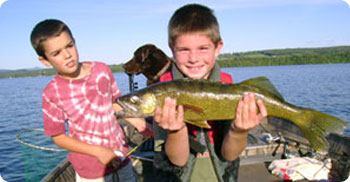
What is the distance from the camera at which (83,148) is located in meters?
3.50

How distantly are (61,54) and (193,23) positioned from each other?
6.21 feet

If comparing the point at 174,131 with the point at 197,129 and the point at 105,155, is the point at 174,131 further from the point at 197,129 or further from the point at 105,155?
the point at 105,155

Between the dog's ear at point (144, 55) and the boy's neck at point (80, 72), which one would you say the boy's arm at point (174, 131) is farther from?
the dog's ear at point (144, 55)

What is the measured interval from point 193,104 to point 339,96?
37.7 meters

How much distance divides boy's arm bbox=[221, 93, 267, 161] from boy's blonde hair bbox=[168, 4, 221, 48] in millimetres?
906

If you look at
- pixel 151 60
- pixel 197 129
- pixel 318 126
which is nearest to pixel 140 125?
pixel 197 129

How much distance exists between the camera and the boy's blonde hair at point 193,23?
3.08m

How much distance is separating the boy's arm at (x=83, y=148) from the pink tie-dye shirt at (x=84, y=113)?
0.12m

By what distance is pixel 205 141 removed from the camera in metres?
3.21

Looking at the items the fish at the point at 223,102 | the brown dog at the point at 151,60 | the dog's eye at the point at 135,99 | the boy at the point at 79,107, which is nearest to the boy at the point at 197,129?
the fish at the point at 223,102

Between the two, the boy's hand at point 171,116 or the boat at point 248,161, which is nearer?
the boy's hand at point 171,116

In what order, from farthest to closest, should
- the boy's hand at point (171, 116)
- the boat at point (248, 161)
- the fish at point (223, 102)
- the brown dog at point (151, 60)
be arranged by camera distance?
the brown dog at point (151, 60) → the boat at point (248, 161) → the fish at point (223, 102) → the boy's hand at point (171, 116)

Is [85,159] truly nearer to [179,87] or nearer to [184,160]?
[184,160]

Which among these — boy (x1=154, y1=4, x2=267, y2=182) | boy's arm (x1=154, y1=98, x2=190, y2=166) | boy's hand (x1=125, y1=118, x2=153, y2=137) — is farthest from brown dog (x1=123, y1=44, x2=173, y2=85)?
boy's arm (x1=154, y1=98, x2=190, y2=166)
